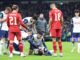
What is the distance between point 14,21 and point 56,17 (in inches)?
64.2

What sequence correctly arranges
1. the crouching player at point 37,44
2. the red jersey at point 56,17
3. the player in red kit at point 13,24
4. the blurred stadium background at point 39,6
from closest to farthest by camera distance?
the player in red kit at point 13,24
the red jersey at point 56,17
the crouching player at point 37,44
the blurred stadium background at point 39,6

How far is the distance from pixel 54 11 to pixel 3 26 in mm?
2656

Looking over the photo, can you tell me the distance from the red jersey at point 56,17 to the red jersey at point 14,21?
1224 mm

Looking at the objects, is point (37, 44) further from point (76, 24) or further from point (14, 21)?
point (76, 24)

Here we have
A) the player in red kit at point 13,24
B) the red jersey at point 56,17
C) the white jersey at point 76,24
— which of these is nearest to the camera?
the player in red kit at point 13,24

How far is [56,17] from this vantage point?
1844cm

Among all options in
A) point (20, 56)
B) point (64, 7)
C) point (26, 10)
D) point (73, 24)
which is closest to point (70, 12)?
point (64, 7)

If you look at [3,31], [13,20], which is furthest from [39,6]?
[13,20]

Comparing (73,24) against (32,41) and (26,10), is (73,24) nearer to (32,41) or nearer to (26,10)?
(32,41)

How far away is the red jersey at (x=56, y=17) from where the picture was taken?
18.3 meters

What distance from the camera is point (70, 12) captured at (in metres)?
42.5

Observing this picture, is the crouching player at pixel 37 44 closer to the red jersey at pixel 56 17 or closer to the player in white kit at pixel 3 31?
the red jersey at pixel 56 17

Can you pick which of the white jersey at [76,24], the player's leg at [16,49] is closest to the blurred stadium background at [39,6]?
the white jersey at [76,24]

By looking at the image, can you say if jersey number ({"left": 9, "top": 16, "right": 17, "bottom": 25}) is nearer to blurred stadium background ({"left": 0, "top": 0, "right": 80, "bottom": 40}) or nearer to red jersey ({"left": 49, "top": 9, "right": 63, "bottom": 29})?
red jersey ({"left": 49, "top": 9, "right": 63, "bottom": 29})
